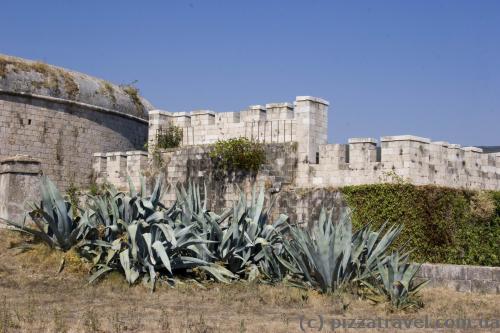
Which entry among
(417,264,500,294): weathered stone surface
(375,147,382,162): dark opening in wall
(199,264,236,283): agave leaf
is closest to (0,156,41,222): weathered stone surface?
(199,264,236,283): agave leaf

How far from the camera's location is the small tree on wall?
55.8ft

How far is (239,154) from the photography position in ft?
50.5

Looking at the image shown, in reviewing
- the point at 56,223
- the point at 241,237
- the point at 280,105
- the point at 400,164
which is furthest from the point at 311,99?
the point at 56,223

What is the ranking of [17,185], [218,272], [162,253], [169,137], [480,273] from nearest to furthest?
[162,253] < [218,272] < [480,273] < [17,185] < [169,137]

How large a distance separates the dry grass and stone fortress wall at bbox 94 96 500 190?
9.98 feet

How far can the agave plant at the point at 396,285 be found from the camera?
366 inches

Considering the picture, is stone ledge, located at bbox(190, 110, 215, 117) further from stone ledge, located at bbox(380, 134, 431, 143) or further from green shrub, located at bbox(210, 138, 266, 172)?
stone ledge, located at bbox(380, 134, 431, 143)

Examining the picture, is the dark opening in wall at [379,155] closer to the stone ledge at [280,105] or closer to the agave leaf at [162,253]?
the stone ledge at [280,105]

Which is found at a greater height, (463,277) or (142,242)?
(142,242)

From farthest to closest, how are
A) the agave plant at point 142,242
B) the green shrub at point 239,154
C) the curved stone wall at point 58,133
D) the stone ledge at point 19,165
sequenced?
the curved stone wall at point 58,133 → the green shrub at point 239,154 → the stone ledge at point 19,165 → the agave plant at point 142,242

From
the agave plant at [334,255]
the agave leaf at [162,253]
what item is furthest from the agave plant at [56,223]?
the agave plant at [334,255]

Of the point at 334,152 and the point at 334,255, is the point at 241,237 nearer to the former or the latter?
the point at 334,255

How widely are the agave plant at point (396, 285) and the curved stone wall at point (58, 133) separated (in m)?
10.5

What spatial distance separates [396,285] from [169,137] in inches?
350
